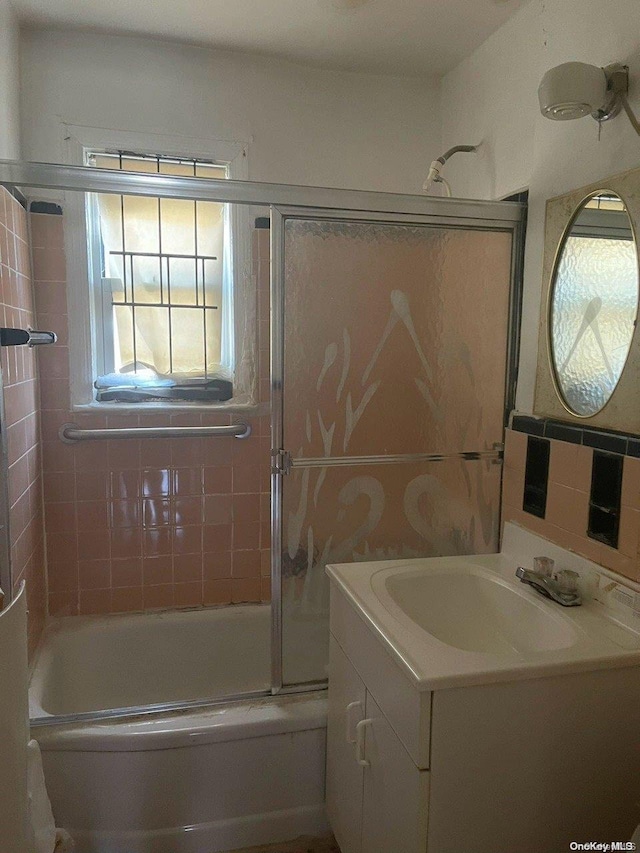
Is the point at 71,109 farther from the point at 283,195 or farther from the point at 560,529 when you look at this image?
the point at 560,529

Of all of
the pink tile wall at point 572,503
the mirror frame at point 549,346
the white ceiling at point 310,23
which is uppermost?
the white ceiling at point 310,23

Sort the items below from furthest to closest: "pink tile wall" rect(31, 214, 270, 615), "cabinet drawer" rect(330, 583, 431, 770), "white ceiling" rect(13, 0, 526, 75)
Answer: "pink tile wall" rect(31, 214, 270, 615) < "white ceiling" rect(13, 0, 526, 75) < "cabinet drawer" rect(330, 583, 431, 770)

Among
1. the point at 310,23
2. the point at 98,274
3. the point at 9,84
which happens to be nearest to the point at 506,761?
the point at 98,274

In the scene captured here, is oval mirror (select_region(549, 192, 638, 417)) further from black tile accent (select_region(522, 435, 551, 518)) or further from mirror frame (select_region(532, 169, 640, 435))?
black tile accent (select_region(522, 435, 551, 518))

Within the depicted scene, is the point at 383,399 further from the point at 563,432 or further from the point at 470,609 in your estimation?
the point at 470,609

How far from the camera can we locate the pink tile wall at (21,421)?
71.7 inches

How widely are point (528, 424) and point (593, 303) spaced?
15.9 inches

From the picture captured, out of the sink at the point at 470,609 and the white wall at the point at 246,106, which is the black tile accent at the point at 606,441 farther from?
the white wall at the point at 246,106

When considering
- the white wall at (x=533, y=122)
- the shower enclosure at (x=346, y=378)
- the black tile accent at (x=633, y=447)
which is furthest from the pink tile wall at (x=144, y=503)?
the black tile accent at (x=633, y=447)

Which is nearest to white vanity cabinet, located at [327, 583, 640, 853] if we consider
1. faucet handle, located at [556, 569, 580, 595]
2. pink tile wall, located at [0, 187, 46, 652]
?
faucet handle, located at [556, 569, 580, 595]

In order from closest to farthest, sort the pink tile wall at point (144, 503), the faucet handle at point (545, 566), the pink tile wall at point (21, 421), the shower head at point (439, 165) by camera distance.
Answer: the faucet handle at point (545, 566), the pink tile wall at point (21, 421), the shower head at point (439, 165), the pink tile wall at point (144, 503)

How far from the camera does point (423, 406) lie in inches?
73.7

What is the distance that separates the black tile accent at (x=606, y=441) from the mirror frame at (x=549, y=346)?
18mm

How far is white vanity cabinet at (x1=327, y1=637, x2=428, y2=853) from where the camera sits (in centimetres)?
121
